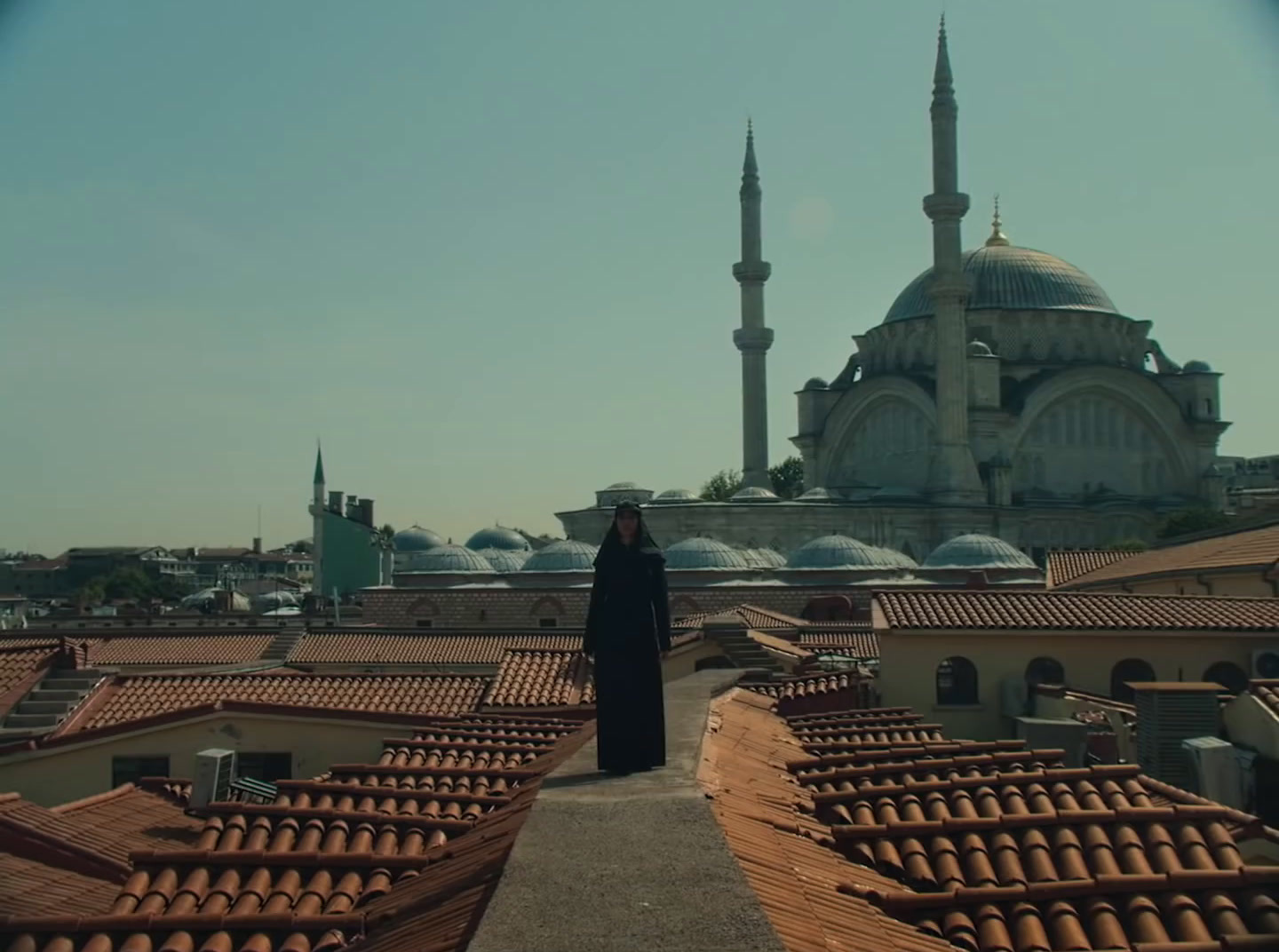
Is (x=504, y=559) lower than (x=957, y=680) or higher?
higher

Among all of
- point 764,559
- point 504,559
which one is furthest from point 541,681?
point 504,559

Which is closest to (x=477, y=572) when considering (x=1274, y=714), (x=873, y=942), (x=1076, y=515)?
(x=1076, y=515)

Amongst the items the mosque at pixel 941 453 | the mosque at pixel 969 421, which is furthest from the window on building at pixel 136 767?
the mosque at pixel 969 421

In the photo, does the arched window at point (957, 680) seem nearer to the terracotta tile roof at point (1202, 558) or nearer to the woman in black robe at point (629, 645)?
the terracotta tile roof at point (1202, 558)

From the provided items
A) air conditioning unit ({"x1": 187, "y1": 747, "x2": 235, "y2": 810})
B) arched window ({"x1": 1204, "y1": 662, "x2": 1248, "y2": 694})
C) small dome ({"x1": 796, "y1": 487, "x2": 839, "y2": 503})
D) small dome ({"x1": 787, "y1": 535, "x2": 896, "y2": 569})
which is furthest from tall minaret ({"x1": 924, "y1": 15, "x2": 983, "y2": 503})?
air conditioning unit ({"x1": 187, "y1": 747, "x2": 235, "y2": 810})

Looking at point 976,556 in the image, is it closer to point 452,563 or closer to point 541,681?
point 452,563

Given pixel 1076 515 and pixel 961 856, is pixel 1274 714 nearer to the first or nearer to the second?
pixel 961 856

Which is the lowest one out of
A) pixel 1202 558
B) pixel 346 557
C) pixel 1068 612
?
pixel 1068 612
